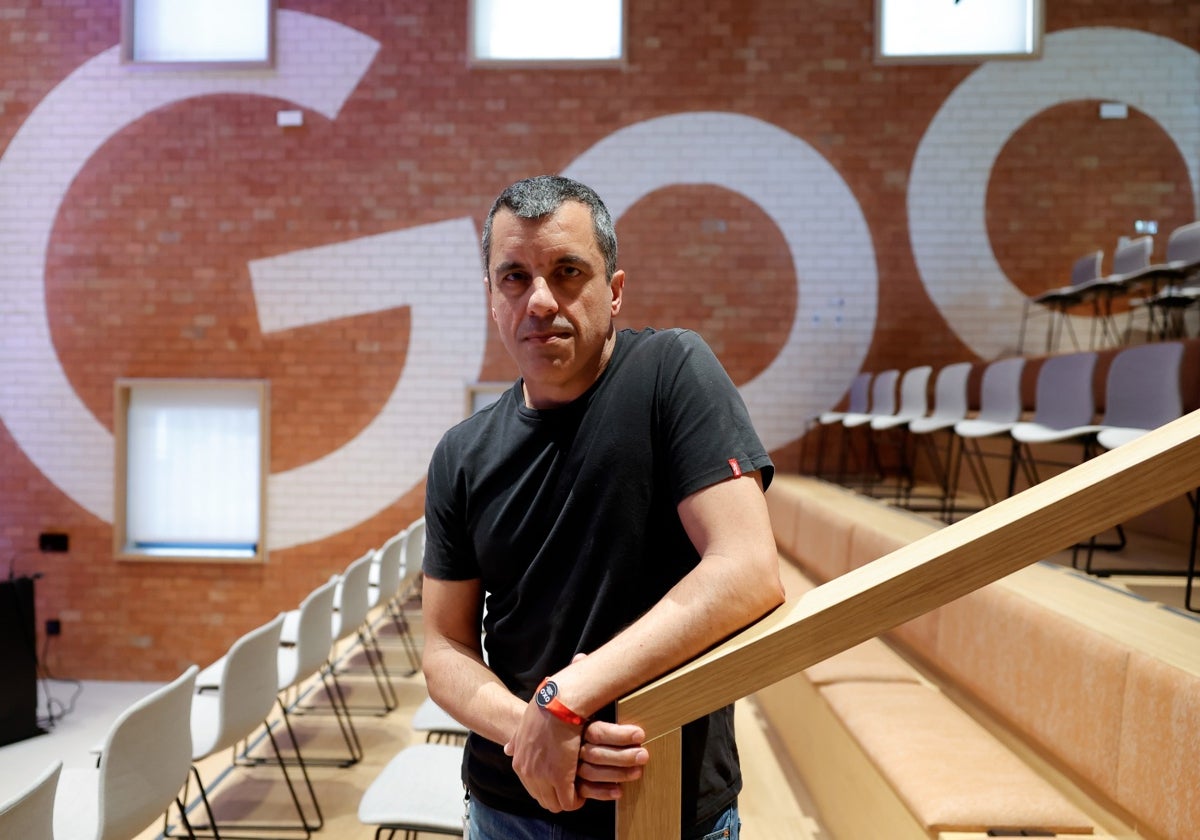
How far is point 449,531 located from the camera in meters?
1.15

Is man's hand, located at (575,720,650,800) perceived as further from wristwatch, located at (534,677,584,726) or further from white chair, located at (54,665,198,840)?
white chair, located at (54,665,198,840)

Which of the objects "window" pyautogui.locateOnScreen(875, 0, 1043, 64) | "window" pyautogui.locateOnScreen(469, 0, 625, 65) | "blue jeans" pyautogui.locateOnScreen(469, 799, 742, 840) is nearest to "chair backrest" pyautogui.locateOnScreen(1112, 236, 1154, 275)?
"window" pyautogui.locateOnScreen(875, 0, 1043, 64)

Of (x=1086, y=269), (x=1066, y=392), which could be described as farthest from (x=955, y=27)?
(x=1066, y=392)

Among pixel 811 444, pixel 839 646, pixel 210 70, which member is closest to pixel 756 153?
pixel 811 444

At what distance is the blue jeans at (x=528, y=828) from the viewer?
3.30 feet

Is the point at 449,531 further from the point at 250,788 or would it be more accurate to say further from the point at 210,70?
the point at 210,70

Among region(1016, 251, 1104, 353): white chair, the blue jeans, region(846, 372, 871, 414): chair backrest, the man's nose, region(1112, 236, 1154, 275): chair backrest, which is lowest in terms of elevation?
the blue jeans

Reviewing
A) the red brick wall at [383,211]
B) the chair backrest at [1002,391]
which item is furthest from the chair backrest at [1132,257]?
the chair backrest at [1002,391]

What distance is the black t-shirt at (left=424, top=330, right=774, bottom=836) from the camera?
1.00 m

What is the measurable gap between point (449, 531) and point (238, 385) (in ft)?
21.0

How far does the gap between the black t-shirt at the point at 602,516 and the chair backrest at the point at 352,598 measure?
10.8 feet

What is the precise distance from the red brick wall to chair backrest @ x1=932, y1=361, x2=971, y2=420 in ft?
4.74

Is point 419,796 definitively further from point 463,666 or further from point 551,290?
point 551,290

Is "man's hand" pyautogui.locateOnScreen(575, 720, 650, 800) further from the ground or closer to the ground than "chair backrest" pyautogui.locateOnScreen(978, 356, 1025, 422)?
closer to the ground
